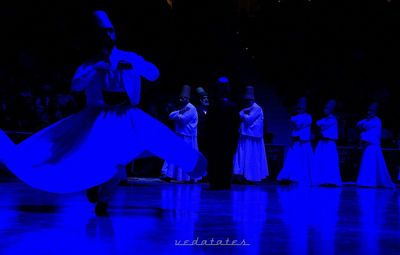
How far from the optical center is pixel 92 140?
584cm

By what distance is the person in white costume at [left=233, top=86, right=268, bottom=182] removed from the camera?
13883mm

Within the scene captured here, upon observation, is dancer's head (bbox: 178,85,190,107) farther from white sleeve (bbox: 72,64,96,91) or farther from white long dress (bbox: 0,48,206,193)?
white sleeve (bbox: 72,64,96,91)

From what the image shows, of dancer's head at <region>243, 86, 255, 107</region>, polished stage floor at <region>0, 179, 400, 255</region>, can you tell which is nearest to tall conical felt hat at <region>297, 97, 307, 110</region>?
dancer's head at <region>243, 86, 255, 107</region>

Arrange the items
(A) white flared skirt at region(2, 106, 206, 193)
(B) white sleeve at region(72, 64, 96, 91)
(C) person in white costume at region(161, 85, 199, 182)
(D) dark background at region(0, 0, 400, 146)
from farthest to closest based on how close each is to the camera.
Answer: (D) dark background at region(0, 0, 400, 146) → (C) person in white costume at region(161, 85, 199, 182) → (B) white sleeve at region(72, 64, 96, 91) → (A) white flared skirt at region(2, 106, 206, 193)

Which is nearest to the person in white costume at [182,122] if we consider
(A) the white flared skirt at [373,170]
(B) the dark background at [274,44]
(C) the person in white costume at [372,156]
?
(B) the dark background at [274,44]

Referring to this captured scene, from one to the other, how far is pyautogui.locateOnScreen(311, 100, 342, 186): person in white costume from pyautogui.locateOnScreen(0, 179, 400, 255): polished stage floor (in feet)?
21.2

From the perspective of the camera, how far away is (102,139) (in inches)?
228

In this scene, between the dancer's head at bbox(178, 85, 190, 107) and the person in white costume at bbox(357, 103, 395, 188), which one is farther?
the person in white costume at bbox(357, 103, 395, 188)

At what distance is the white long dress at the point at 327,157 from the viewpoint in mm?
14406

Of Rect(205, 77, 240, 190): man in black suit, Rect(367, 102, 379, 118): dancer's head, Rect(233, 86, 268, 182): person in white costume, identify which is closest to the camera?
Rect(205, 77, 240, 190): man in black suit

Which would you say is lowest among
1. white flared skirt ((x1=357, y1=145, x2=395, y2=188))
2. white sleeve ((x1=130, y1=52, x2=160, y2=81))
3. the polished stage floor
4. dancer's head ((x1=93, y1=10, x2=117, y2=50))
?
the polished stage floor

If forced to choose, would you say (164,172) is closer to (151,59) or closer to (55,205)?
(151,59)

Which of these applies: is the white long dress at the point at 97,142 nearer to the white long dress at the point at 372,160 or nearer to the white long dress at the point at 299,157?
the white long dress at the point at 299,157

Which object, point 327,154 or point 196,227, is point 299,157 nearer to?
point 327,154
